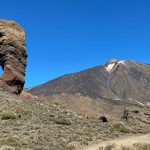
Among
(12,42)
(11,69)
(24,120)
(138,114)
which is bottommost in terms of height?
(24,120)

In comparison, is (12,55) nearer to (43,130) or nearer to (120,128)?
(120,128)

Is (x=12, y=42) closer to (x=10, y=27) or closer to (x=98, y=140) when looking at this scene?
(x=10, y=27)

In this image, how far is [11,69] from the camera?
130ft

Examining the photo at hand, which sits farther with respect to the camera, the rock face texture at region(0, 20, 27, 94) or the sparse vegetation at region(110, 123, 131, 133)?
the rock face texture at region(0, 20, 27, 94)

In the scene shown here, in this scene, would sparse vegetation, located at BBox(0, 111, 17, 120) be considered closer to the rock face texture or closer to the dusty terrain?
the dusty terrain

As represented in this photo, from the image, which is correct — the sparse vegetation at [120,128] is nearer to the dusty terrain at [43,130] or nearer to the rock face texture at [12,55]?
the dusty terrain at [43,130]

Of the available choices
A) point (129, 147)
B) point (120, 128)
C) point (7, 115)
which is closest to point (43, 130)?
point (7, 115)

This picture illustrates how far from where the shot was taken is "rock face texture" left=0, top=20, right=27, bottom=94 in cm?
3931

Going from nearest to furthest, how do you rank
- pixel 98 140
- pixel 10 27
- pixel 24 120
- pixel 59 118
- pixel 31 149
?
pixel 31 149, pixel 98 140, pixel 24 120, pixel 59 118, pixel 10 27

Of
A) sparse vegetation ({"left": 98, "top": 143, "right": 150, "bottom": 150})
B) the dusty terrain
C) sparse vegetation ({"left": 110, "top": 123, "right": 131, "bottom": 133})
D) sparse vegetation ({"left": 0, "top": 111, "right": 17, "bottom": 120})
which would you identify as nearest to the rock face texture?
the dusty terrain

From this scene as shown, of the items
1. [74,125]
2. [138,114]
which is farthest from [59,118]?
[138,114]

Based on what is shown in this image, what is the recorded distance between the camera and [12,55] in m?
40.5

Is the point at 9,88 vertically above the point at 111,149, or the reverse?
the point at 9,88

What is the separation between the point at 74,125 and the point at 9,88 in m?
13.2
